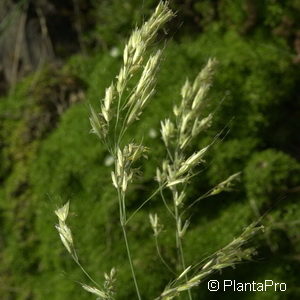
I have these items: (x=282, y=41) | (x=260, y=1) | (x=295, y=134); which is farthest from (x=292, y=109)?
(x=260, y=1)

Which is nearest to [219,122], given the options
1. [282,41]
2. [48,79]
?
[282,41]

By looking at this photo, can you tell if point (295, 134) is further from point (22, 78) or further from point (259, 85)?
point (22, 78)

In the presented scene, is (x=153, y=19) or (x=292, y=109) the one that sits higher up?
(x=153, y=19)

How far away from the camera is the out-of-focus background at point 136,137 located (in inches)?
105

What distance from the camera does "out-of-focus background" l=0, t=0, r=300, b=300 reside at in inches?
105

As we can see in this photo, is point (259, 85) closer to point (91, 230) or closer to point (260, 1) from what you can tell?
point (260, 1)

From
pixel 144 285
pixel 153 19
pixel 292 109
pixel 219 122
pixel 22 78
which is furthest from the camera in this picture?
pixel 22 78

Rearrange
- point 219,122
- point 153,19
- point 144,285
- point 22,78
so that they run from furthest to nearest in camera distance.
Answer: point 22,78 → point 219,122 → point 144,285 → point 153,19

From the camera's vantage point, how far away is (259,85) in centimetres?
298

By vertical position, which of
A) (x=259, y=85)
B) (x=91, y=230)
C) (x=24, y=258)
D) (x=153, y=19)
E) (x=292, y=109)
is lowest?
(x=24, y=258)

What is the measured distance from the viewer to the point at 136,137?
2.96 meters

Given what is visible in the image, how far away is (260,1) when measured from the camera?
3221mm

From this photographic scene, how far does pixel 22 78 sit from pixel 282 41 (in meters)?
1.72

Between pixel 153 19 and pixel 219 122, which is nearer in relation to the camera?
pixel 153 19
